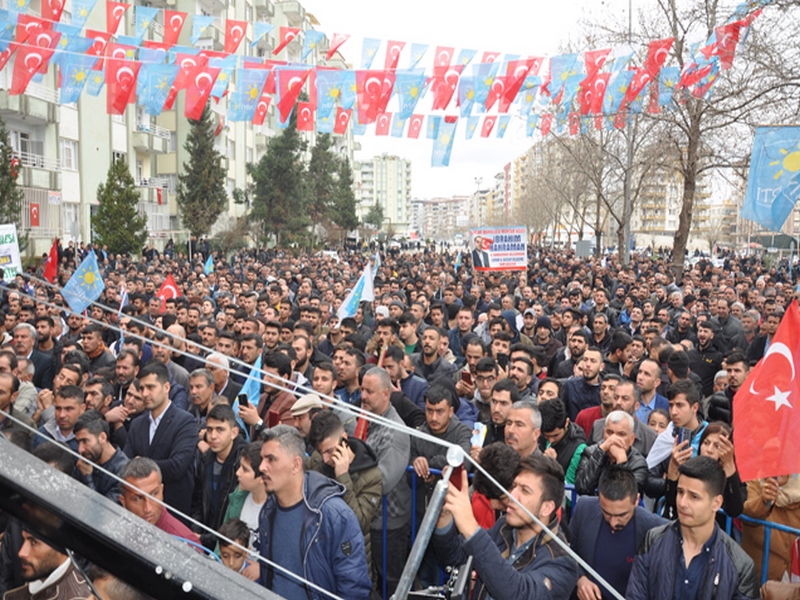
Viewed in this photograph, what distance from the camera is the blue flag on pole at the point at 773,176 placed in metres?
6.34

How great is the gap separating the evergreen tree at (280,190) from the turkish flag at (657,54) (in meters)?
33.7

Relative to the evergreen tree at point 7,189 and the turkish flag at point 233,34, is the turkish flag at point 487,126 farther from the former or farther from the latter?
the evergreen tree at point 7,189

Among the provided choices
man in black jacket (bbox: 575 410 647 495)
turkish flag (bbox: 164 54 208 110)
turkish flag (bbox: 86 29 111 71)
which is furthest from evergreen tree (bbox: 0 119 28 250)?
man in black jacket (bbox: 575 410 647 495)

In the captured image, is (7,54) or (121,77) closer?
(7,54)

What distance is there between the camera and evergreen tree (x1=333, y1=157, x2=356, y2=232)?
63.1 m

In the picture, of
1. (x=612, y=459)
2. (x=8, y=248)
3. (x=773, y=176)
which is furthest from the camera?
(x=8, y=248)

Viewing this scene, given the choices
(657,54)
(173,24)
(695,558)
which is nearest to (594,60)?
(657,54)

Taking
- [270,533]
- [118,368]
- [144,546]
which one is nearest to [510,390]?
A: [270,533]

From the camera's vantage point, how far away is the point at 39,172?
30016 mm

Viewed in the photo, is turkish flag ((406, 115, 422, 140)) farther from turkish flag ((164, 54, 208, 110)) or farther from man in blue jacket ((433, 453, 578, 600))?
man in blue jacket ((433, 453, 578, 600))

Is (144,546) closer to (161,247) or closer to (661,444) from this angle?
(661,444)

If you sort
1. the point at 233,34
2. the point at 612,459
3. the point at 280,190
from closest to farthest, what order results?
the point at 612,459 → the point at 233,34 → the point at 280,190

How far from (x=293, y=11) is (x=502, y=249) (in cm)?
4922

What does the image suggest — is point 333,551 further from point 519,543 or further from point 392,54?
point 392,54
